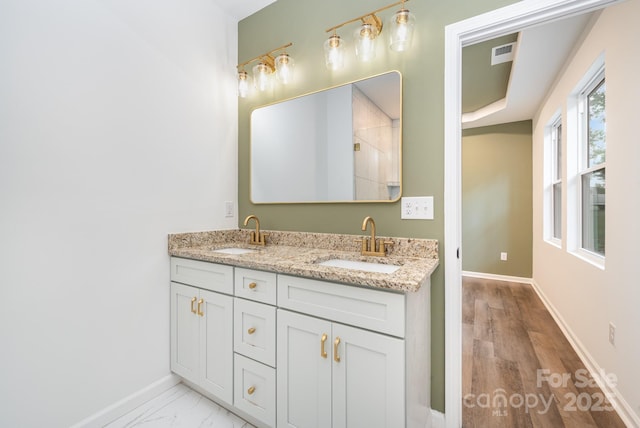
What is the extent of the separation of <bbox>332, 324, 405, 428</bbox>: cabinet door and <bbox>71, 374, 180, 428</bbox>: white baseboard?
1204mm

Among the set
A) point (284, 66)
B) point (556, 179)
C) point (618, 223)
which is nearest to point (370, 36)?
point (284, 66)

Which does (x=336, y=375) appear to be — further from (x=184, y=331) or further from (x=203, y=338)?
(x=184, y=331)

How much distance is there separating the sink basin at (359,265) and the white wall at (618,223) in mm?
1269

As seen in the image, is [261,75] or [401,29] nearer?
[401,29]

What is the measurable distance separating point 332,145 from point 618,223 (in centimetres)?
173

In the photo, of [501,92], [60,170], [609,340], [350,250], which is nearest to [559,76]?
[501,92]

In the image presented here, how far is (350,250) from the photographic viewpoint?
167 centimetres

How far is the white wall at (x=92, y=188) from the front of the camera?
1220mm

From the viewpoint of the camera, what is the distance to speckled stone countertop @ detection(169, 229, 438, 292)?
1.04 metres

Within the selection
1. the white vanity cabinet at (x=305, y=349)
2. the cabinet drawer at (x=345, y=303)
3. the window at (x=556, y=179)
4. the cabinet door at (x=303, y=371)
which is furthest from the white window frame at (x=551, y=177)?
the cabinet door at (x=303, y=371)

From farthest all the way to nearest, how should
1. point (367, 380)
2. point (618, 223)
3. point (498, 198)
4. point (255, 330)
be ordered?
point (498, 198) → point (618, 223) → point (255, 330) → point (367, 380)

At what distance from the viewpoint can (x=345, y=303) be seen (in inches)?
42.8

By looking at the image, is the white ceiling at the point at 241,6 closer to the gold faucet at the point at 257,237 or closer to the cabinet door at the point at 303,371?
the gold faucet at the point at 257,237

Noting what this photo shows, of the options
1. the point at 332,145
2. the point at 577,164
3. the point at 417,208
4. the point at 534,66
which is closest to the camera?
the point at 417,208
